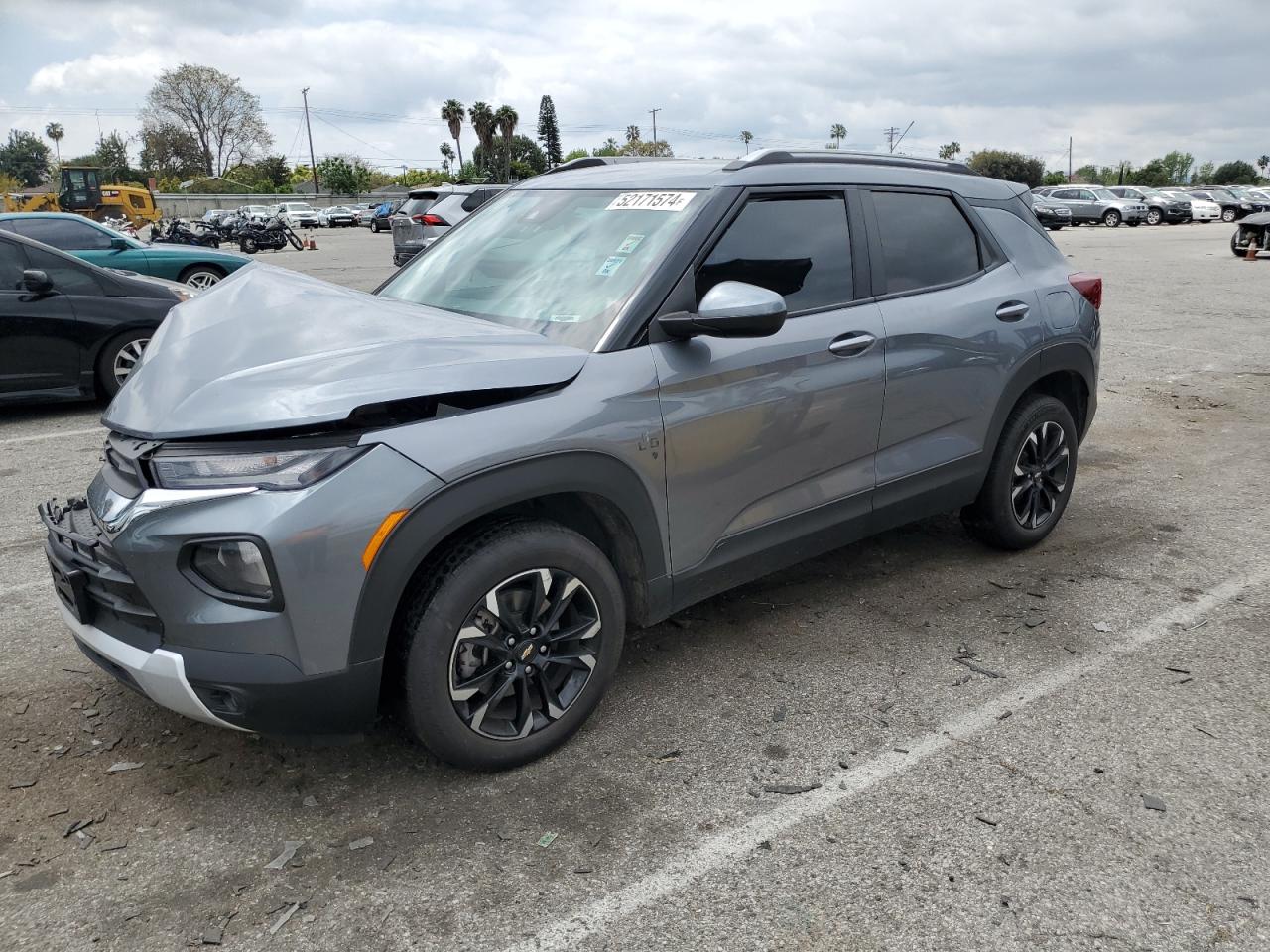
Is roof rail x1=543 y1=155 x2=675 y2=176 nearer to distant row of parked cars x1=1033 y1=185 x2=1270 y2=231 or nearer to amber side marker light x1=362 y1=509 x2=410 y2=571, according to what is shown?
amber side marker light x1=362 y1=509 x2=410 y2=571

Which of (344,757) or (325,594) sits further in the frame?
(344,757)

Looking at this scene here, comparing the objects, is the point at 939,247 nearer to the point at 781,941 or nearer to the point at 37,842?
the point at 781,941

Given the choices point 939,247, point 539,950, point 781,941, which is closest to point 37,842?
point 539,950

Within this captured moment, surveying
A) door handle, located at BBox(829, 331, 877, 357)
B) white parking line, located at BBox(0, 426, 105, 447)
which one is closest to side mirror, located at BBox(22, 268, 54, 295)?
white parking line, located at BBox(0, 426, 105, 447)

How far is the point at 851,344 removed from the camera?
3537 mm

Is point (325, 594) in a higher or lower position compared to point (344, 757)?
higher

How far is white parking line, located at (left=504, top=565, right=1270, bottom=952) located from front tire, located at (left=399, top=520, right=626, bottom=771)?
602 millimetres

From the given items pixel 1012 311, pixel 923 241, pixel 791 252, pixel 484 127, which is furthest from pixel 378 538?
pixel 484 127

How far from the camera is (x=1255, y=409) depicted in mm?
7527

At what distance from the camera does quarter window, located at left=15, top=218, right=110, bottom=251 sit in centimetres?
1061

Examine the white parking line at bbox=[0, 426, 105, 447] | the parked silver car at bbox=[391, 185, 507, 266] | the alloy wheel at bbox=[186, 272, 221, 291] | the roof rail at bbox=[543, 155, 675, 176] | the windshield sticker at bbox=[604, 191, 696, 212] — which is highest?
the parked silver car at bbox=[391, 185, 507, 266]

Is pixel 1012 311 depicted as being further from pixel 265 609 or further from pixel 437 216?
pixel 437 216

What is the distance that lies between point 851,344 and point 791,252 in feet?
1.30

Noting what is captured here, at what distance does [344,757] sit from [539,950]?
1058 millimetres
